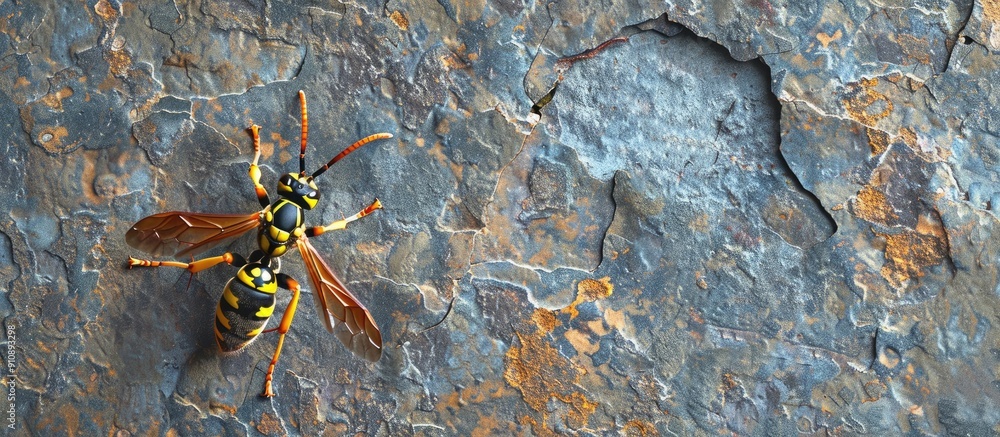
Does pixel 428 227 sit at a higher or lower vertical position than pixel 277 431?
higher

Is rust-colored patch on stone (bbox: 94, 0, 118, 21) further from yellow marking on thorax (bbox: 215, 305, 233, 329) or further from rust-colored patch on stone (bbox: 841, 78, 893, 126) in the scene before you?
rust-colored patch on stone (bbox: 841, 78, 893, 126)

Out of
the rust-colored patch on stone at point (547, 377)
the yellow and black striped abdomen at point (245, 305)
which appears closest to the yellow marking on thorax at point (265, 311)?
the yellow and black striped abdomen at point (245, 305)

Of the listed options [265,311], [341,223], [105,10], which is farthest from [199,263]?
[105,10]

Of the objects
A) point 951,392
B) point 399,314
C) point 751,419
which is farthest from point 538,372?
point 951,392

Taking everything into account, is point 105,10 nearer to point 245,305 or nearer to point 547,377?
point 245,305

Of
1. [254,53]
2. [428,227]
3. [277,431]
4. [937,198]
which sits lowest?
[277,431]

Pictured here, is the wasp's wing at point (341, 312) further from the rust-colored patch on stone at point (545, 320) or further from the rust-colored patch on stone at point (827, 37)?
the rust-colored patch on stone at point (827, 37)

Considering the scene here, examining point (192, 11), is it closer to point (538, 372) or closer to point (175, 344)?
point (175, 344)
